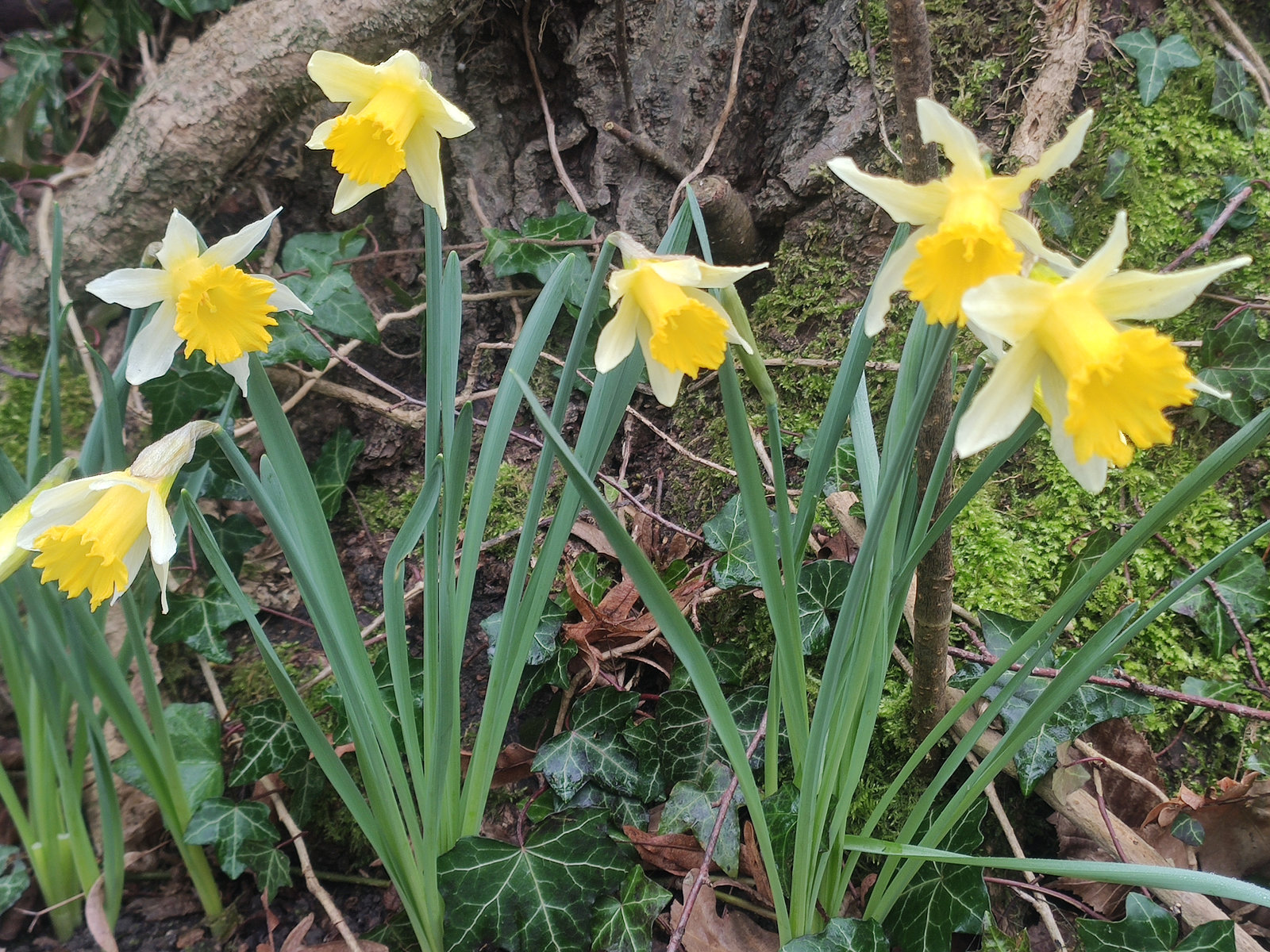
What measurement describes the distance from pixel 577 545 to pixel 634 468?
0.79ft

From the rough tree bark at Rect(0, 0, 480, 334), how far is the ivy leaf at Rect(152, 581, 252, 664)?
864mm

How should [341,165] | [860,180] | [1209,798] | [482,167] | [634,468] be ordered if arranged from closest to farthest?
1. [860,180]
2. [341,165]
3. [1209,798]
4. [634,468]
5. [482,167]

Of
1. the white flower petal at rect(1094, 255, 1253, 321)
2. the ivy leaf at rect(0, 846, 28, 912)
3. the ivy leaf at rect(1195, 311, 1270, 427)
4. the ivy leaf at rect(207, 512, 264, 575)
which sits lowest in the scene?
the ivy leaf at rect(0, 846, 28, 912)

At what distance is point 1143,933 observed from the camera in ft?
2.81

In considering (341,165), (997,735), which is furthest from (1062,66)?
(341,165)

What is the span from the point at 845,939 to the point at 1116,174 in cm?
138

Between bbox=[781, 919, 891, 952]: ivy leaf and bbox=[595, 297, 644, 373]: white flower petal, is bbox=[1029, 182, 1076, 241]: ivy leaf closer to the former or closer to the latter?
bbox=[595, 297, 644, 373]: white flower petal

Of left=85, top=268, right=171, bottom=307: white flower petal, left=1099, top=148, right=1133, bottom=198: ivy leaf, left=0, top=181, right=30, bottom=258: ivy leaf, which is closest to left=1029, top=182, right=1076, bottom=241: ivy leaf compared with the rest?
left=1099, top=148, right=1133, bottom=198: ivy leaf

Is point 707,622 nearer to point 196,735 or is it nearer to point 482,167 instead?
point 196,735

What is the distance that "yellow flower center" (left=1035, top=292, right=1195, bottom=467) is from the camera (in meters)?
0.53

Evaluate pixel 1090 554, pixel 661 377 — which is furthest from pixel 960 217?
pixel 1090 554

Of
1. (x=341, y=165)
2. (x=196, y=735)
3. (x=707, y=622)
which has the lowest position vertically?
(x=196, y=735)

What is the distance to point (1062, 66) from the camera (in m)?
1.40

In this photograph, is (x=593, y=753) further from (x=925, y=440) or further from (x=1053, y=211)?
(x=1053, y=211)
